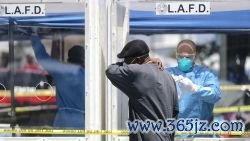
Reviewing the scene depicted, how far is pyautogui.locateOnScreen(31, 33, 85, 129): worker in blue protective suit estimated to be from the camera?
→ 497 centimetres

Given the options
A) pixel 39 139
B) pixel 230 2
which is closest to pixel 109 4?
pixel 230 2

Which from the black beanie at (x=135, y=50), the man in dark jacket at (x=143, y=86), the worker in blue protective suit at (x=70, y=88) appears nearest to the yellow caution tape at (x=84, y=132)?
the worker in blue protective suit at (x=70, y=88)

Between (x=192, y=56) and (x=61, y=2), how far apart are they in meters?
1.33

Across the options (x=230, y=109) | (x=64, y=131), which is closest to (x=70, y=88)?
(x=64, y=131)

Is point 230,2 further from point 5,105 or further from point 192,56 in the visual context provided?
point 5,105

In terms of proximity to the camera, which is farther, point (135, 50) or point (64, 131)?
point (64, 131)

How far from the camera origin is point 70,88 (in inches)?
198

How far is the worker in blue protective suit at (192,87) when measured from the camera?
473 cm

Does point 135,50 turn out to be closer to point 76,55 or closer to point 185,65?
point 185,65

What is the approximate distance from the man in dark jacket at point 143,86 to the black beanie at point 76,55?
1046 millimetres

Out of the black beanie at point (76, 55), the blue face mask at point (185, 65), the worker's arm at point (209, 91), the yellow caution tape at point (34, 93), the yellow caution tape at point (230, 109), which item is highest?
the black beanie at point (76, 55)

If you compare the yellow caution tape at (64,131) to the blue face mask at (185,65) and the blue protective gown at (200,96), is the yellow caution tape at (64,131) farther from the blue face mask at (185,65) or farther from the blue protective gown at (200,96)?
the blue face mask at (185,65)

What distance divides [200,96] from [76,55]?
125 cm

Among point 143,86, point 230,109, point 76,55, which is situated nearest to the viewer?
point 143,86
